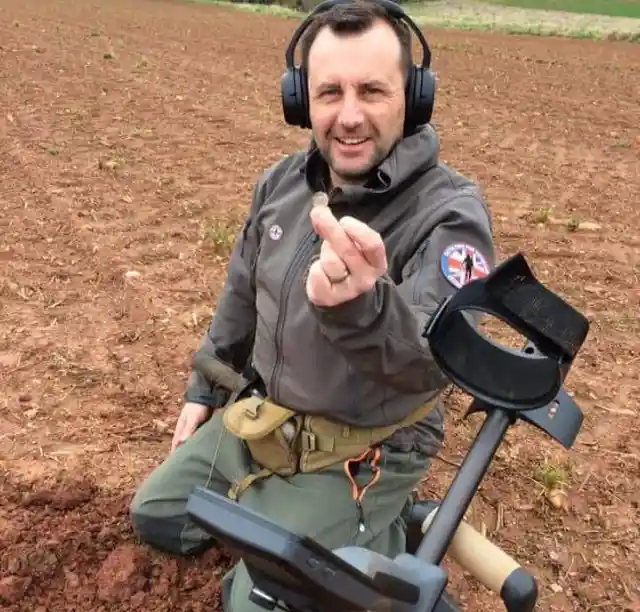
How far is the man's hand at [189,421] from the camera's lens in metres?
3.19

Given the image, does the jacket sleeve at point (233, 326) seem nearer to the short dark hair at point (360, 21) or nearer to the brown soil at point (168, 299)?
the brown soil at point (168, 299)

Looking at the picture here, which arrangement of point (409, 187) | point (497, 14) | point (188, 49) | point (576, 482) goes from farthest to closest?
point (497, 14) → point (188, 49) → point (576, 482) → point (409, 187)

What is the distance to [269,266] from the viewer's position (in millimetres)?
2648

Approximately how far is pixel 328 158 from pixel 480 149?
631 centimetres

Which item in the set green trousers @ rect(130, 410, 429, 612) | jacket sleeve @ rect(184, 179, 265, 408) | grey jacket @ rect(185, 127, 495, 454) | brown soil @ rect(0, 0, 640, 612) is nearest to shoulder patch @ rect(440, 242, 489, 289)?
grey jacket @ rect(185, 127, 495, 454)

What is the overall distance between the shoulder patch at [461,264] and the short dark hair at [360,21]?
609 millimetres

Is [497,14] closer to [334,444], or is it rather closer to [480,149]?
[480,149]

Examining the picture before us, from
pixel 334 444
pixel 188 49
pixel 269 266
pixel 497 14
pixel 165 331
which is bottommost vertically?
pixel 497 14

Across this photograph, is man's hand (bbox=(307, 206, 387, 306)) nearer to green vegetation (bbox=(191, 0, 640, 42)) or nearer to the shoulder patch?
the shoulder patch

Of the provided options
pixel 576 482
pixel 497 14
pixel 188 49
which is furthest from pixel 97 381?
pixel 497 14

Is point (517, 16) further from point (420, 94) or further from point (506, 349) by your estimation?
point (506, 349)

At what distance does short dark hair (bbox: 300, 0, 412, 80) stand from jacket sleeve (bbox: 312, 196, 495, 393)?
1.70 ft

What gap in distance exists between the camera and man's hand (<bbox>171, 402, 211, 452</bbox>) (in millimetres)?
3188

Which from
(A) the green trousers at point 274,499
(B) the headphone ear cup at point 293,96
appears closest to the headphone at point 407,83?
(B) the headphone ear cup at point 293,96
